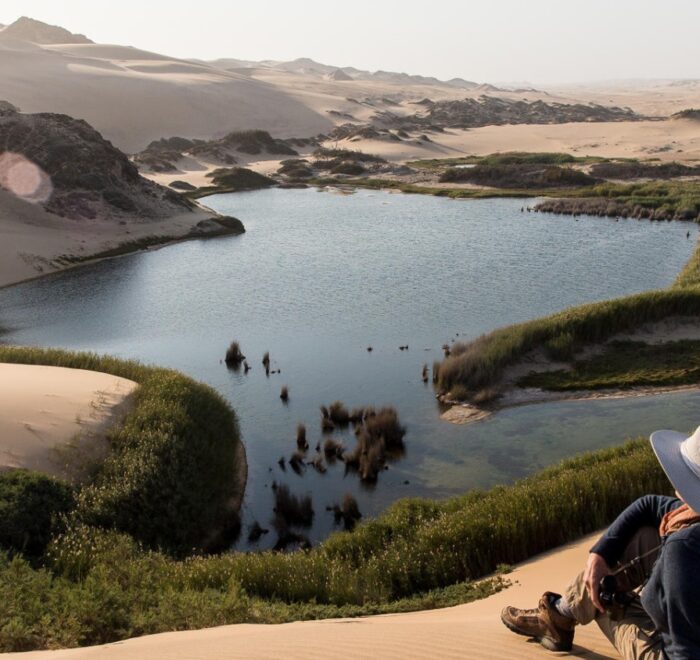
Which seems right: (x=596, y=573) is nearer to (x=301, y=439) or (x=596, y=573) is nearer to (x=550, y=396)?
(x=301, y=439)

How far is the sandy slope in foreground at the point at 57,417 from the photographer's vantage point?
13.3 metres

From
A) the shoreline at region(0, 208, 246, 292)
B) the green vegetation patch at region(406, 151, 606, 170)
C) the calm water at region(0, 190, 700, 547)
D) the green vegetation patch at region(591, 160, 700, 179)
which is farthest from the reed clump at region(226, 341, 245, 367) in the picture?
the green vegetation patch at region(406, 151, 606, 170)

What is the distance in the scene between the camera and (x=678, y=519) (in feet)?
15.4

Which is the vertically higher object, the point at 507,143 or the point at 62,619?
the point at 507,143

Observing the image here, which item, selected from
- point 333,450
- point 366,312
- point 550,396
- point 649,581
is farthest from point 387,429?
point 649,581

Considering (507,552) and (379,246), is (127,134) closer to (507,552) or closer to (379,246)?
(379,246)

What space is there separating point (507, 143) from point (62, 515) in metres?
→ 81.3

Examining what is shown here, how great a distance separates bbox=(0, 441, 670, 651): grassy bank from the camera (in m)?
7.82

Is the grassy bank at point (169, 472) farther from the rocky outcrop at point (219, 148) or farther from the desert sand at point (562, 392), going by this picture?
the rocky outcrop at point (219, 148)

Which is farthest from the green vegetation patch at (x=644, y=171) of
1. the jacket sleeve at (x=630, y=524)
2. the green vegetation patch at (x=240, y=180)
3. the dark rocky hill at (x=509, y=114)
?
the jacket sleeve at (x=630, y=524)

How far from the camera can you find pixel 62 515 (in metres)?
11.8

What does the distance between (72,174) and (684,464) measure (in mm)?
44051

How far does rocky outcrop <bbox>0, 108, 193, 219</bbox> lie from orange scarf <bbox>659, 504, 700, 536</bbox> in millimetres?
40893

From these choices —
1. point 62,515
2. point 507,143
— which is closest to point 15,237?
point 62,515
